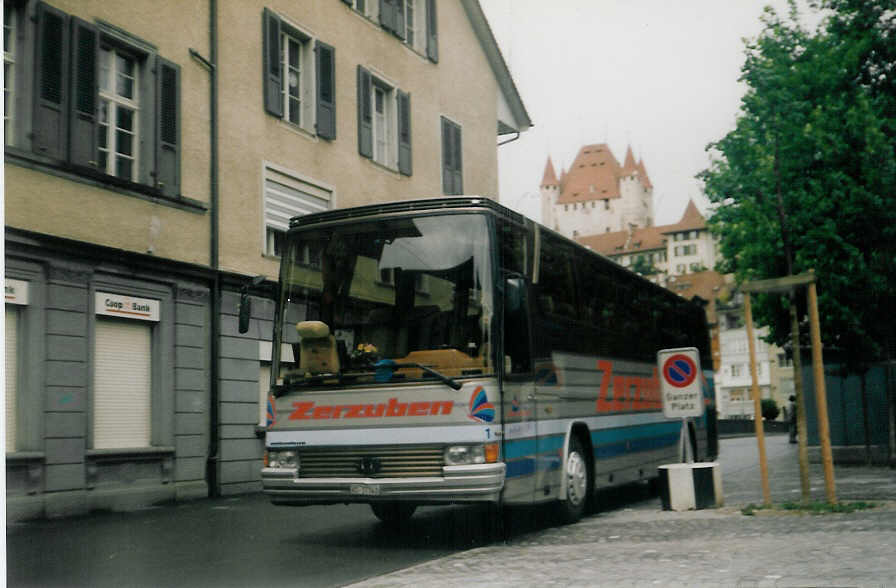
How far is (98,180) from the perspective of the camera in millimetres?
15523

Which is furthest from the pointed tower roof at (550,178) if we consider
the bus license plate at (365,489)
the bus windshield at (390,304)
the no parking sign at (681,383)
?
the bus license plate at (365,489)

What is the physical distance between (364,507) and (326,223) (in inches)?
221

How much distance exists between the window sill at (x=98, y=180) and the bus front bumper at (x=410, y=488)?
645cm

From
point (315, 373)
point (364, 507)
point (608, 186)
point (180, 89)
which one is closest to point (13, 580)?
point (315, 373)

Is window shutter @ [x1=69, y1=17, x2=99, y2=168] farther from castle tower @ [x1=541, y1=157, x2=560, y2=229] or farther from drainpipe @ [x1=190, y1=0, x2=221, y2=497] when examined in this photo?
castle tower @ [x1=541, y1=157, x2=560, y2=229]

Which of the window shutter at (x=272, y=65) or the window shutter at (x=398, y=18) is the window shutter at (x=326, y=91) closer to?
the window shutter at (x=272, y=65)

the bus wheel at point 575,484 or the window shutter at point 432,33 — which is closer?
the bus wheel at point 575,484

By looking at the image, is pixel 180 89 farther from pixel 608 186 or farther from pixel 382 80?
pixel 608 186

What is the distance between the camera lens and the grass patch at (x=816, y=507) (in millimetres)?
11438

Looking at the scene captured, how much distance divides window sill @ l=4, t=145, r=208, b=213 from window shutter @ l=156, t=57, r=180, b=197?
17 cm

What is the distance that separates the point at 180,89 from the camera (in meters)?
17.7

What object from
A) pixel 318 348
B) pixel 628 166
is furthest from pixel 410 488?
pixel 628 166

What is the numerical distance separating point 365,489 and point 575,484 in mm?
2972

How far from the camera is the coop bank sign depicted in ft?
51.0
